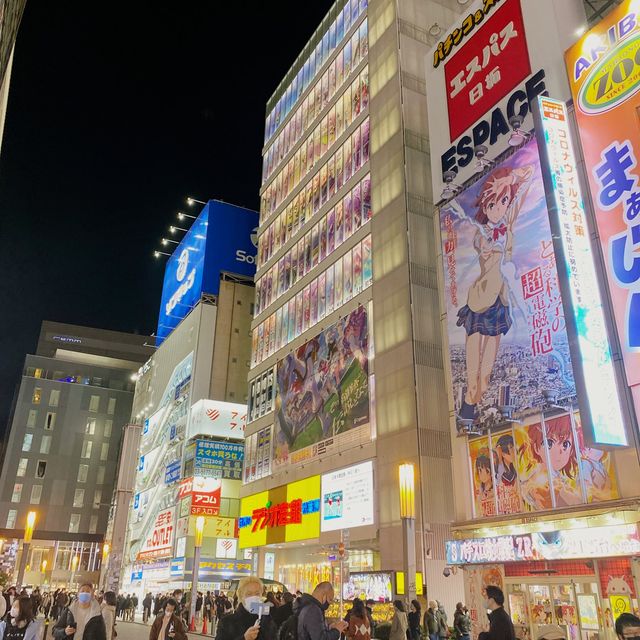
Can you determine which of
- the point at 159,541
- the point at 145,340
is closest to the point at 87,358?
the point at 145,340

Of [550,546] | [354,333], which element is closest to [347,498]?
[354,333]

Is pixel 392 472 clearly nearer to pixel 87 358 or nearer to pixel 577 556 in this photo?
pixel 577 556

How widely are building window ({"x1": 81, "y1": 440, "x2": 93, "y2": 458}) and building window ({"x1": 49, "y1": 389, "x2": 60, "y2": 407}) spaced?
716 centimetres

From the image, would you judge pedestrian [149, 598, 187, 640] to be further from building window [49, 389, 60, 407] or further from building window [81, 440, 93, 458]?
building window [49, 389, 60, 407]

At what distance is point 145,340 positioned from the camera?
356 feet

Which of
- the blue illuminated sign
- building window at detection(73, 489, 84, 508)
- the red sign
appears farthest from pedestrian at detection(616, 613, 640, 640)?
building window at detection(73, 489, 84, 508)

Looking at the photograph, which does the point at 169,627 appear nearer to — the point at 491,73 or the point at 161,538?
the point at 491,73

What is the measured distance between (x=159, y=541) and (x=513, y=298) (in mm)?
43895

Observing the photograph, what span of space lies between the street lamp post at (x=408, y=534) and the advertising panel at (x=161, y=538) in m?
35.7

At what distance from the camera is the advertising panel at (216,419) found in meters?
52.4

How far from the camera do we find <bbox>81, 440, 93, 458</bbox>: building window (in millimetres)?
89188

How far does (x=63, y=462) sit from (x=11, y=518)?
377 inches

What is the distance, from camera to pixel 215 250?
202 feet

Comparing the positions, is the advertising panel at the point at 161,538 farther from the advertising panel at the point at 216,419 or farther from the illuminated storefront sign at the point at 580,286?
the illuminated storefront sign at the point at 580,286
